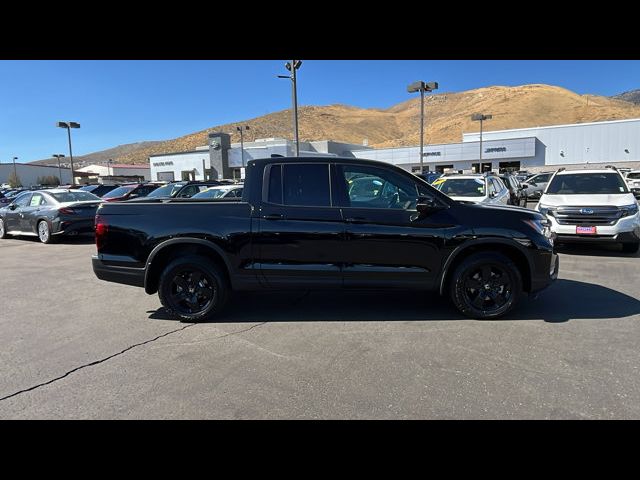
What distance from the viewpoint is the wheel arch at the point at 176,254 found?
4.81m

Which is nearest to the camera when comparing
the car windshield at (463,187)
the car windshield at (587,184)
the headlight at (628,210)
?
the headlight at (628,210)

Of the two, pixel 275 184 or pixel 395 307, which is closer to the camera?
pixel 275 184

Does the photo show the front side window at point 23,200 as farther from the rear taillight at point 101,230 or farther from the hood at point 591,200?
the hood at point 591,200

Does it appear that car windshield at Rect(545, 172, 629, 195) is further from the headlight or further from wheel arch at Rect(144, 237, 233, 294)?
wheel arch at Rect(144, 237, 233, 294)

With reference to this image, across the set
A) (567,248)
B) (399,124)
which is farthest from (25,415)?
(399,124)

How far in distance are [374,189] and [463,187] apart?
6.94 meters

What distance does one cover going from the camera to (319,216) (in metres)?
4.71

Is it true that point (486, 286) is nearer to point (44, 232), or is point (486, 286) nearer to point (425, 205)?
point (425, 205)

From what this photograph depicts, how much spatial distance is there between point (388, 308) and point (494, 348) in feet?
5.04

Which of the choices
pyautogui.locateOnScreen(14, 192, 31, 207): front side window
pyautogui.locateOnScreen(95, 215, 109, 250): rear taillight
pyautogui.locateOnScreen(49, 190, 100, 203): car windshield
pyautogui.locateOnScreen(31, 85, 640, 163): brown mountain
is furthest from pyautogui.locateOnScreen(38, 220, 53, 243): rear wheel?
pyautogui.locateOnScreen(31, 85, 640, 163): brown mountain

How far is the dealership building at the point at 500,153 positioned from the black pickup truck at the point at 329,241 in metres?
45.9

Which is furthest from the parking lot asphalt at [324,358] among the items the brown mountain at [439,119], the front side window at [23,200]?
the brown mountain at [439,119]

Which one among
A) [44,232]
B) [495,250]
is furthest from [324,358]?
[44,232]

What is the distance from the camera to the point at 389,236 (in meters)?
4.67
